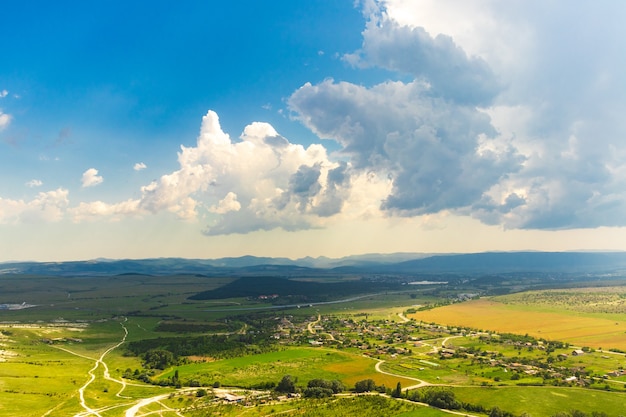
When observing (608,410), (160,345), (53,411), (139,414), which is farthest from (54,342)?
(608,410)

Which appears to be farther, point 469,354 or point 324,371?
point 469,354

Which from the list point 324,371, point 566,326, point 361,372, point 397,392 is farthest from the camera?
point 566,326

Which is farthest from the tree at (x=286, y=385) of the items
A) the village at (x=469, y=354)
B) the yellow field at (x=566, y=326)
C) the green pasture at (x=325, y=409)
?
the yellow field at (x=566, y=326)

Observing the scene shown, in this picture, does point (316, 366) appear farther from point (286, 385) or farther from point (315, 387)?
point (315, 387)

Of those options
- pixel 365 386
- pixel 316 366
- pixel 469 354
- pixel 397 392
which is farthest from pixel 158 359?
pixel 469 354

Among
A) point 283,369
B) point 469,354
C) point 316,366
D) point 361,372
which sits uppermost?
point 469,354

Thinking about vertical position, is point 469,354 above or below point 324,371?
above

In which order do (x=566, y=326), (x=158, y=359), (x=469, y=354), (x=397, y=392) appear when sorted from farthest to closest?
(x=566, y=326) < (x=469, y=354) < (x=158, y=359) < (x=397, y=392)

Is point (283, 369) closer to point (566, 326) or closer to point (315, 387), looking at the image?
point (315, 387)

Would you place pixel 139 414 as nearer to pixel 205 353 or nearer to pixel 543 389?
pixel 205 353
